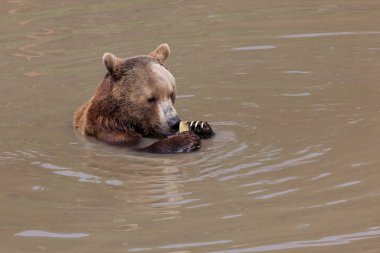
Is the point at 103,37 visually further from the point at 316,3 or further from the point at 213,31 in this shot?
the point at 316,3

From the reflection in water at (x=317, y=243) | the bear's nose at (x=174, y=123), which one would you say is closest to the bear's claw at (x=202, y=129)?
the bear's nose at (x=174, y=123)

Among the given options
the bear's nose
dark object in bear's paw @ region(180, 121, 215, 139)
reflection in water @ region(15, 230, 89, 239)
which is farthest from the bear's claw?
reflection in water @ region(15, 230, 89, 239)

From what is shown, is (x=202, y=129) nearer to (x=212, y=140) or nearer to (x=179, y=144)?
(x=212, y=140)

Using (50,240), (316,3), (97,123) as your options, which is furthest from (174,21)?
(50,240)

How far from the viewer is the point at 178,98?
10.4 m

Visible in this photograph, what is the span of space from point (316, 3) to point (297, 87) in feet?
14.0

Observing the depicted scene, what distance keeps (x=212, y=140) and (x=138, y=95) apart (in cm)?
80

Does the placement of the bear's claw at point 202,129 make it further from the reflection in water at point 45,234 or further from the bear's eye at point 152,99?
the reflection in water at point 45,234

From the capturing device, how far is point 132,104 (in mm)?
9086

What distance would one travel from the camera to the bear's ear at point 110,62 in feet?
29.8

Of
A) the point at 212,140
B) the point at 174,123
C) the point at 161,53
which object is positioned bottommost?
the point at 212,140

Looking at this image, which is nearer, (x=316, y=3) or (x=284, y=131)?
(x=284, y=131)

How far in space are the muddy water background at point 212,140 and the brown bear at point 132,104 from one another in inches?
9.2


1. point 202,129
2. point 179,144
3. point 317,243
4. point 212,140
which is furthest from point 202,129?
point 317,243
